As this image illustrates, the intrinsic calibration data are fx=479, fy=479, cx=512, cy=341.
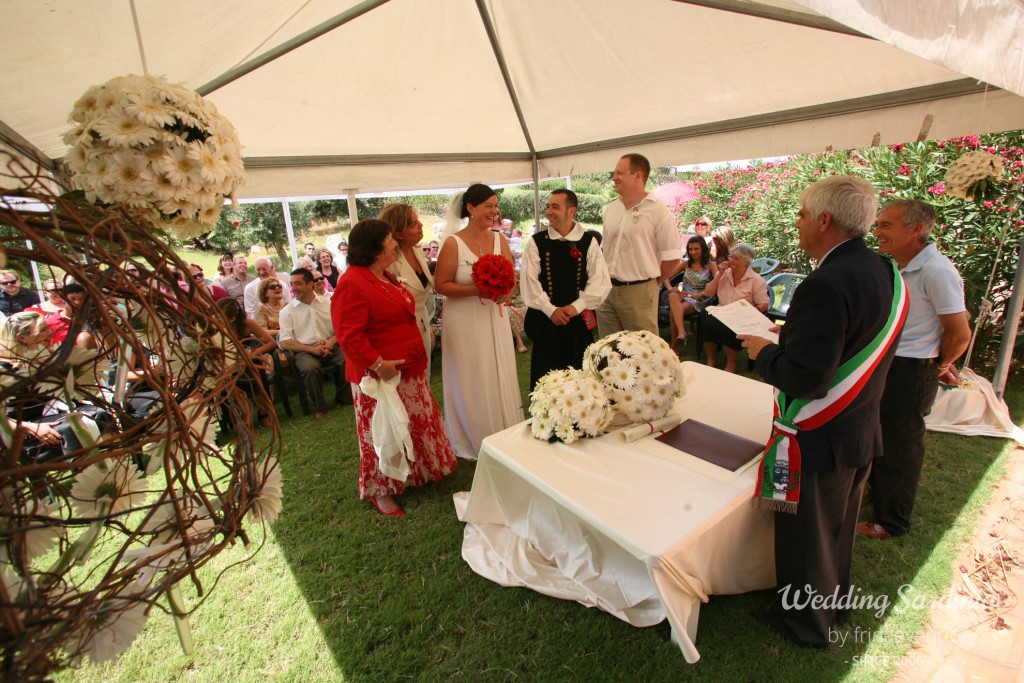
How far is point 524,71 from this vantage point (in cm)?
443

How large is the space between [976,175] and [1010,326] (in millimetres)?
1306

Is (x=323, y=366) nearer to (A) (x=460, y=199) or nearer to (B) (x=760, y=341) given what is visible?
(A) (x=460, y=199)

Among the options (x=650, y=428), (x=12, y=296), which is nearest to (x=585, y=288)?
(x=650, y=428)

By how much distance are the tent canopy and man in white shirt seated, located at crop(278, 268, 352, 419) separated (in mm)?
1177

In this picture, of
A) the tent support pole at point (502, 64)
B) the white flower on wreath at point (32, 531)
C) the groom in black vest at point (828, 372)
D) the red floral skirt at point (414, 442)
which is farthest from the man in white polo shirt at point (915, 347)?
the white flower on wreath at point (32, 531)

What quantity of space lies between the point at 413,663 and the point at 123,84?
8.03 ft

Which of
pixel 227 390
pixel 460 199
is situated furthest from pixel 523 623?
pixel 460 199

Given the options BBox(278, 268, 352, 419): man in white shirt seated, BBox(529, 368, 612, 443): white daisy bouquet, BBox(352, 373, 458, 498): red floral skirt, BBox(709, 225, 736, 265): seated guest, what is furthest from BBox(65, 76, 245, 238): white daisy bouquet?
BBox(709, 225, 736, 265): seated guest

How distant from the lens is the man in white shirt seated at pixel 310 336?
17.9 ft

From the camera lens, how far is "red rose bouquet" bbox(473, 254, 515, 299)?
3.38m

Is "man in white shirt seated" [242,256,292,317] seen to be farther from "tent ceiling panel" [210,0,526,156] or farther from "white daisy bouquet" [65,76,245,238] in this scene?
"white daisy bouquet" [65,76,245,238]

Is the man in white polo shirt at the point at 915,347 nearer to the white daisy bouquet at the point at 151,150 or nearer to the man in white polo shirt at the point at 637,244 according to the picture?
the man in white polo shirt at the point at 637,244

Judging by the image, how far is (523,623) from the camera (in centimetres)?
244

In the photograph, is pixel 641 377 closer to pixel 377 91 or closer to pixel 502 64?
pixel 502 64
